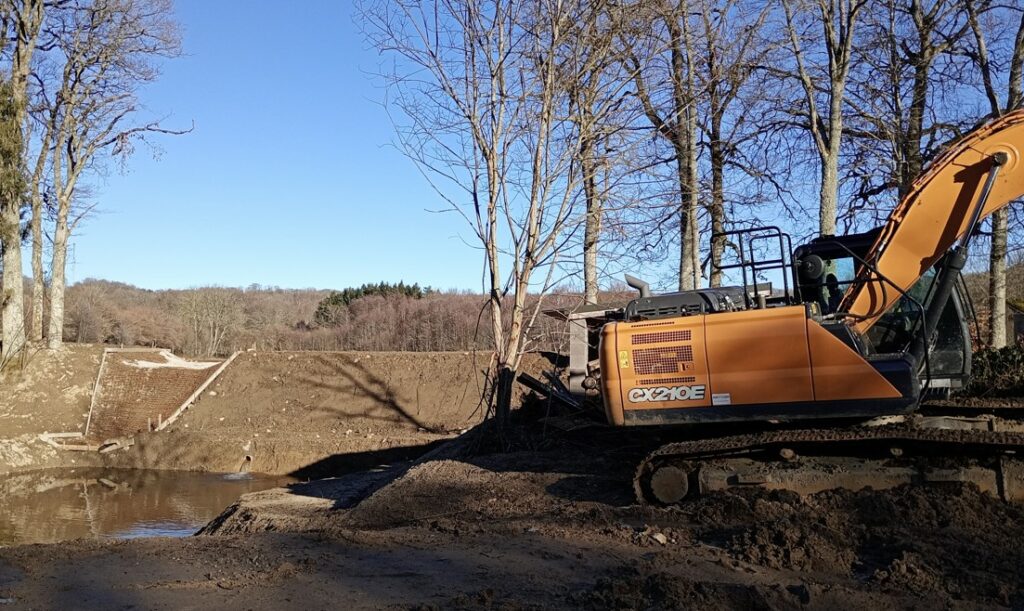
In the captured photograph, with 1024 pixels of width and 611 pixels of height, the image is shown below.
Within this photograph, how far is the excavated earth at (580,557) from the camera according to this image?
505cm

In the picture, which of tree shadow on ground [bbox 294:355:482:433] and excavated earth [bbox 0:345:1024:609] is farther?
tree shadow on ground [bbox 294:355:482:433]

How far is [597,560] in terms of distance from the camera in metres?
6.02

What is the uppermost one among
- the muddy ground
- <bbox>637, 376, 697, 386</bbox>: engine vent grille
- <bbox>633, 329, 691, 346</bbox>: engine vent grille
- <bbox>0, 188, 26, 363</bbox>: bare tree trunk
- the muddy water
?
<bbox>0, 188, 26, 363</bbox>: bare tree trunk

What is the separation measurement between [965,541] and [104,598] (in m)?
5.94

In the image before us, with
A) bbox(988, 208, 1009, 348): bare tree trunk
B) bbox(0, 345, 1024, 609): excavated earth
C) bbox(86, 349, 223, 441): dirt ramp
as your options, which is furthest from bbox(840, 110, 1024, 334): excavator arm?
bbox(86, 349, 223, 441): dirt ramp

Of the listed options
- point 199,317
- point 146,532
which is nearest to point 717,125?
point 146,532

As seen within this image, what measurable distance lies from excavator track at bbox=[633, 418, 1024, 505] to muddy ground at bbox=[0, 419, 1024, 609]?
25 centimetres

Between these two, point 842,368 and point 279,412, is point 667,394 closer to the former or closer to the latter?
point 842,368

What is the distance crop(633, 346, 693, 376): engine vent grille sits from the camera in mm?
7508

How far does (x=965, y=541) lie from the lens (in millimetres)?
5945

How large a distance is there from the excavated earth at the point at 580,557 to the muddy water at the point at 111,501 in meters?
5.83

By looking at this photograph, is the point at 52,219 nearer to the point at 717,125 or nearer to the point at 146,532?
the point at 146,532

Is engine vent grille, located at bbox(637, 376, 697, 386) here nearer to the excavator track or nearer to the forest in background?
the excavator track

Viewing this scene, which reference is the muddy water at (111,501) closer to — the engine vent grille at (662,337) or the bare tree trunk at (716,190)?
the engine vent grille at (662,337)
